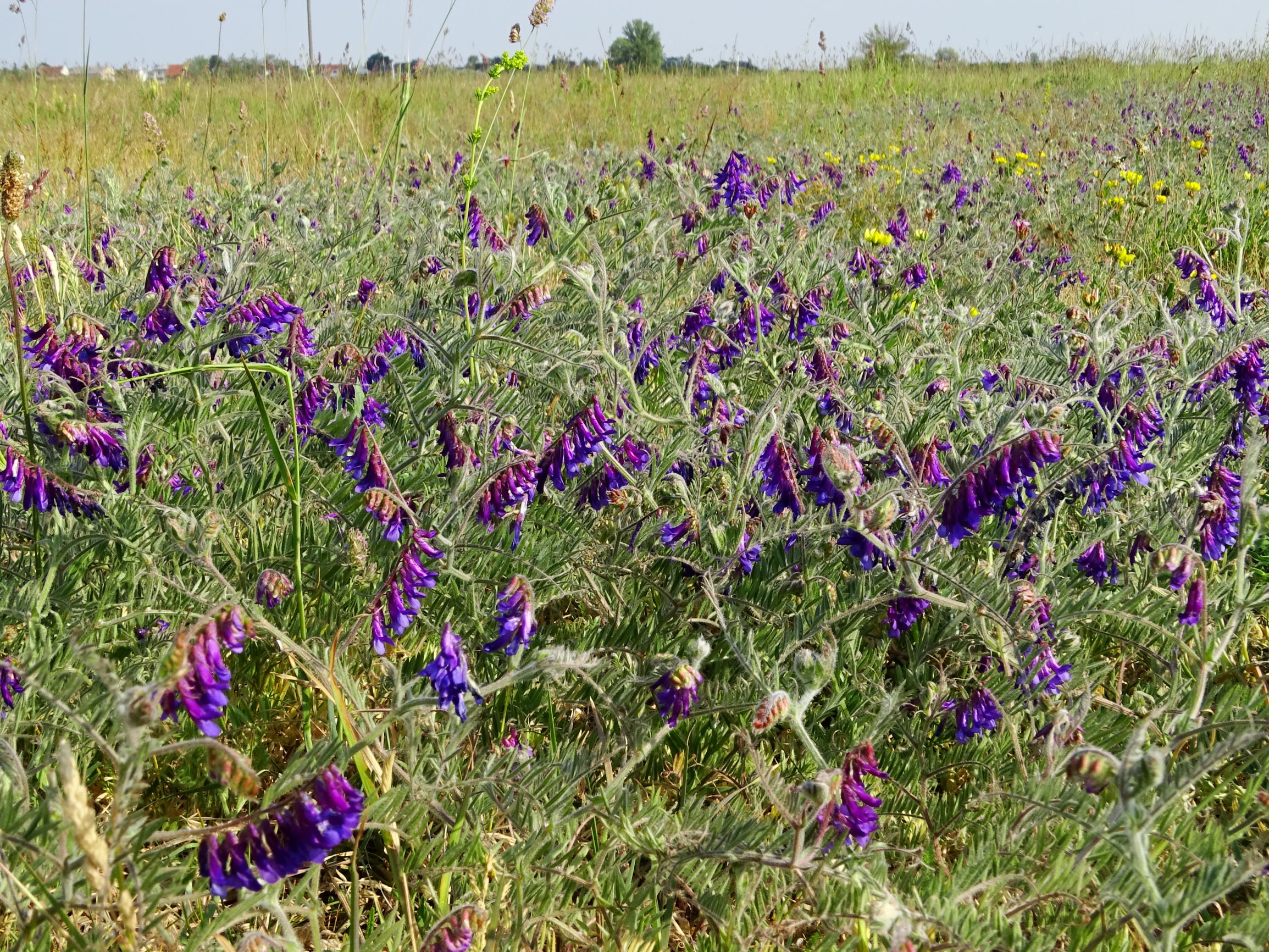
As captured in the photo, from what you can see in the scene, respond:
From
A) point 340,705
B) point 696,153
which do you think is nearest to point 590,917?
point 340,705

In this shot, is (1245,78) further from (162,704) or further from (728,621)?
(162,704)

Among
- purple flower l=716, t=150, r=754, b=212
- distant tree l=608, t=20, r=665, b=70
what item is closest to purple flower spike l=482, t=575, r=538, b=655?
purple flower l=716, t=150, r=754, b=212

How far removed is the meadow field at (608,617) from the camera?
53.9 inches

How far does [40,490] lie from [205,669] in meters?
0.82

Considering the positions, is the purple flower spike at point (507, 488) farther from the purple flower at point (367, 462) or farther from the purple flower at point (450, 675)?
the purple flower at point (450, 675)

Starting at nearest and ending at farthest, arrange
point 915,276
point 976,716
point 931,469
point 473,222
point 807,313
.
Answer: point 976,716
point 931,469
point 807,313
point 473,222
point 915,276

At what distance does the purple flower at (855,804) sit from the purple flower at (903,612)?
494 millimetres

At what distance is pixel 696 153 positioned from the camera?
8.05 meters

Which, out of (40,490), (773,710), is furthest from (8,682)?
(773,710)

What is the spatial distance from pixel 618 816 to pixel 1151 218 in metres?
6.08

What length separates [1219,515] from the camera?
1.83 meters

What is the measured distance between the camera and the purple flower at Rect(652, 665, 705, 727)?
1.50 m

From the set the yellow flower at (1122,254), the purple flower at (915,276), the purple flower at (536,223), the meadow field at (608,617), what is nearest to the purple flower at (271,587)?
the meadow field at (608,617)

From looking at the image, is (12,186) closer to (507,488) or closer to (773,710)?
(507,488)
